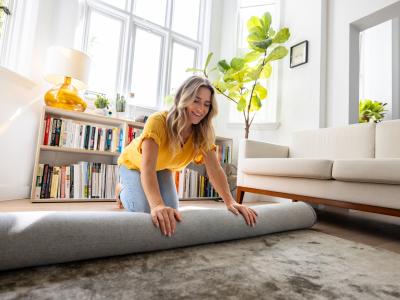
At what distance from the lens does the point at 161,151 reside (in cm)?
124

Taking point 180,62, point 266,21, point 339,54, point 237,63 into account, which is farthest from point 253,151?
point 180,62

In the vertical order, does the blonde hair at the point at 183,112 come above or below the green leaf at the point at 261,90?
below

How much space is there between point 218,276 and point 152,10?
372 cm

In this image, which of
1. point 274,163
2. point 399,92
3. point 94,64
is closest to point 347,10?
point 274,163

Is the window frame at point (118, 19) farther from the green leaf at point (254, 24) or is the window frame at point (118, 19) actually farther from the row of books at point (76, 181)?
the green leaf at point (254, 24)

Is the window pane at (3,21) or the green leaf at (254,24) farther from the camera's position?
the green leaf at (254,24)

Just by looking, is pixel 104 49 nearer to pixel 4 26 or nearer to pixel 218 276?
pixel 4 26

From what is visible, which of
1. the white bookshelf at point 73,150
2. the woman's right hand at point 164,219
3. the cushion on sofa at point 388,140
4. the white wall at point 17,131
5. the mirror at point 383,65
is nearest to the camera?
the woman's right hand at point 164,219

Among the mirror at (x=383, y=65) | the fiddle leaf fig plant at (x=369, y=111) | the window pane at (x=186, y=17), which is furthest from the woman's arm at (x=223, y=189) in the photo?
the mirror at (x=383, y=65)

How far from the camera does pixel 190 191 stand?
2.89m

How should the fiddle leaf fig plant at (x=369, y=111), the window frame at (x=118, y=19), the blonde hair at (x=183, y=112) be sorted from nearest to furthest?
the blonde hair at (x=183, y=112) → the window frame at (x=118, y=19) → the fiddle leaf fig plant at (x=369, y=111)

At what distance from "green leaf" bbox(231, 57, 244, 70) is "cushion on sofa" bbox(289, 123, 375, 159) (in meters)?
0.99

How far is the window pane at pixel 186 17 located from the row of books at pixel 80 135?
81.7 inches

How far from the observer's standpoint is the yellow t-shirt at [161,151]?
3.63ft
